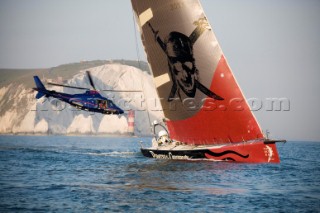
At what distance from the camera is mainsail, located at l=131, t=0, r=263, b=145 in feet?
113

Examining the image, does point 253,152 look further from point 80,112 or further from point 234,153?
point 80,112

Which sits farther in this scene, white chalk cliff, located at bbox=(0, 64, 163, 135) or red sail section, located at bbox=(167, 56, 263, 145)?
white chalk cliff, located at bbox=(0, 64, 163, 135)

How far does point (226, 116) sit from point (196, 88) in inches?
137

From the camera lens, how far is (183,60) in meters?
36.8

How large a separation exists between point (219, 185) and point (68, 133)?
141 metres

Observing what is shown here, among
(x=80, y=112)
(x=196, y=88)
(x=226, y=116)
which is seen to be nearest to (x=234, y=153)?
(x=226, y=116)

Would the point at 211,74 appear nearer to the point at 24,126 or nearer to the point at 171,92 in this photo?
the point at 171,92

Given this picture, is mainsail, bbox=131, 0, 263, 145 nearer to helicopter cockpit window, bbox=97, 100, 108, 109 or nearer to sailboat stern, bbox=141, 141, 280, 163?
sailboat stern, bbox=141, 141, 280, 163

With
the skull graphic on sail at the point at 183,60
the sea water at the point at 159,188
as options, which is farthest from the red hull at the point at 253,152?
the skull graphic on sail at the point at 183,60

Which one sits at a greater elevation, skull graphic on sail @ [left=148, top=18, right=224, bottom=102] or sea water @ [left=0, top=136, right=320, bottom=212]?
skull graphic on sail @ [left=148, top=18, right=224, bottom=102]

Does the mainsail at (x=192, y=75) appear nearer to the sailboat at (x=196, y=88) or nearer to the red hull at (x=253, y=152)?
the sailboat at (x=196, y=88)

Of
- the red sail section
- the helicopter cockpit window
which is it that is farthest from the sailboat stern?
the helicopter cockpit window

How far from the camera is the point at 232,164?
111 feet

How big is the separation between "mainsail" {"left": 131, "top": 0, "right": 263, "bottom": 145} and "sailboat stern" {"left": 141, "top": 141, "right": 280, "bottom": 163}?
769mm
